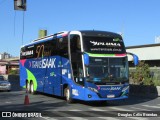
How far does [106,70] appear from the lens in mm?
19219

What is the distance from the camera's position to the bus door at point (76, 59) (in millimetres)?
19391

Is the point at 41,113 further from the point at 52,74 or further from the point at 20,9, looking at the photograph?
the point at 52,74

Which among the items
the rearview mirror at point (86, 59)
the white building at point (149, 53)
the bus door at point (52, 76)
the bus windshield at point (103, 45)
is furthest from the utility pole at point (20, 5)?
the white building at point (149, 53)

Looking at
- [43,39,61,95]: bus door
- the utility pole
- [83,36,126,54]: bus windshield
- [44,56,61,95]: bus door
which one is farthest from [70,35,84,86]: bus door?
the utility pole

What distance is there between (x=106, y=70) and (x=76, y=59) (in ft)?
5.53

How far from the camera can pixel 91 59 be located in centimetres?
1911

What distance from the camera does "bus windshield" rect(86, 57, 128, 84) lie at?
1902 cm

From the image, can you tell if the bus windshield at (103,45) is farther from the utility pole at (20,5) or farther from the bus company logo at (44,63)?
the bus company logo at (44,63)

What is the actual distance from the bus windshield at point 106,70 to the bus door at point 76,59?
0.57 meters

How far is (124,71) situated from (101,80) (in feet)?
4.83

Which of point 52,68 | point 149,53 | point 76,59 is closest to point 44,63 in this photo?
point 52,68

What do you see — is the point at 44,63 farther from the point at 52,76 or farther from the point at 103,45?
the point at 103,45

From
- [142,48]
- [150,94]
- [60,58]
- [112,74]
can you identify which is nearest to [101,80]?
[112,74]

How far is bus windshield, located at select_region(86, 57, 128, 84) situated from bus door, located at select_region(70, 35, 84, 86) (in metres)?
0.57
